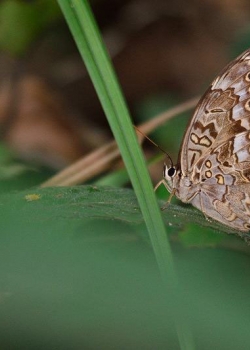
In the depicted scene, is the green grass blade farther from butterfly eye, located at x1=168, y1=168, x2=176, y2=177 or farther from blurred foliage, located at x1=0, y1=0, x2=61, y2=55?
blurred foliage, located at x1=0, y1=0, x2=61, y2=55

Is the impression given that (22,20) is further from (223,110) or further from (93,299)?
(93,299)

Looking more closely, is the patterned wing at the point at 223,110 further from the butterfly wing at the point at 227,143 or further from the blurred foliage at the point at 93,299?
the blurred foliage at the point at 93,299

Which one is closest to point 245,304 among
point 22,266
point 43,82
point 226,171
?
point 22,266

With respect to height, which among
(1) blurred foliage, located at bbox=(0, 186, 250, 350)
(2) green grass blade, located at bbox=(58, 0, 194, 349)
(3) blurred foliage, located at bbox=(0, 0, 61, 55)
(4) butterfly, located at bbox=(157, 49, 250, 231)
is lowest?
(1) blurred foliage, located at bbox=(0, 186, 250, 350)

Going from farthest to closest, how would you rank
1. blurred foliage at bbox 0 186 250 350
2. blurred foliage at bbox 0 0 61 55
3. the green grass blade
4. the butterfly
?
blurred foliage at bbox 0 0 61 55, the butterfly, the green grass blade, blurred foliage at bbox 0 186 250 350

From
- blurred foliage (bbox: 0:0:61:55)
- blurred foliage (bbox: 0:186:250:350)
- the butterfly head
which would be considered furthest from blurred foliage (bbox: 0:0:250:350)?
blurred foliage (bbox: 0:0:61:55)

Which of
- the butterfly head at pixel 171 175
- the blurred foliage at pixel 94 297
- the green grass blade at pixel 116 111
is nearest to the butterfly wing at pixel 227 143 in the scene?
the butterfly head at pixel 171 175
